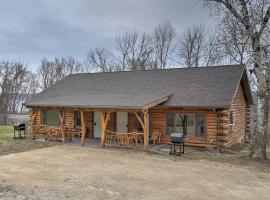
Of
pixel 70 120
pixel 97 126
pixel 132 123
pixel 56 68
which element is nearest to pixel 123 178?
pixel 132 123

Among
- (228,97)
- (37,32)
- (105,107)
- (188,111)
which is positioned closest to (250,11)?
(228,97)

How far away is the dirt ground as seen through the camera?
6.92 meters

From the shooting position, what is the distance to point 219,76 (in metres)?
15.6

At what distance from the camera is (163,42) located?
37.5 m

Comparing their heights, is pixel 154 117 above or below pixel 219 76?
below

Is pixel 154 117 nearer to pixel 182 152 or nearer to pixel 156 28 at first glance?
pixel 182 152

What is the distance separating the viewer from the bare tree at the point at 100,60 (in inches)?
1615

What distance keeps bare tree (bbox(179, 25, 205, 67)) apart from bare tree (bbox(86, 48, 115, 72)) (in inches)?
390

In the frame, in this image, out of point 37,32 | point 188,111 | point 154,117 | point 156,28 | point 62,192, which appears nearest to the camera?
point 62,192

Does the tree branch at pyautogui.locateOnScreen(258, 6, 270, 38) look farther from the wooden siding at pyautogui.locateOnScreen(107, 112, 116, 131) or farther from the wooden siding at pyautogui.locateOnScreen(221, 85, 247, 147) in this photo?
the wooden siding at pyautogui.locateOnScreen(107, 112, 116, 131)

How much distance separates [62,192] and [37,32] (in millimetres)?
17314

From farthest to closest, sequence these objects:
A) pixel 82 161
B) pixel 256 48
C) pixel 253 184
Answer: pixel 256 48 < pixel 82 161 < pixel 253 184

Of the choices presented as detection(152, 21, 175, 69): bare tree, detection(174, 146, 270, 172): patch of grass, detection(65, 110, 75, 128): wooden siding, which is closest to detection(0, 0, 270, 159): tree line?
detection(152, 21, 175, 69): bare tree

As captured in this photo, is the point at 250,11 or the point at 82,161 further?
the point at 250,11
